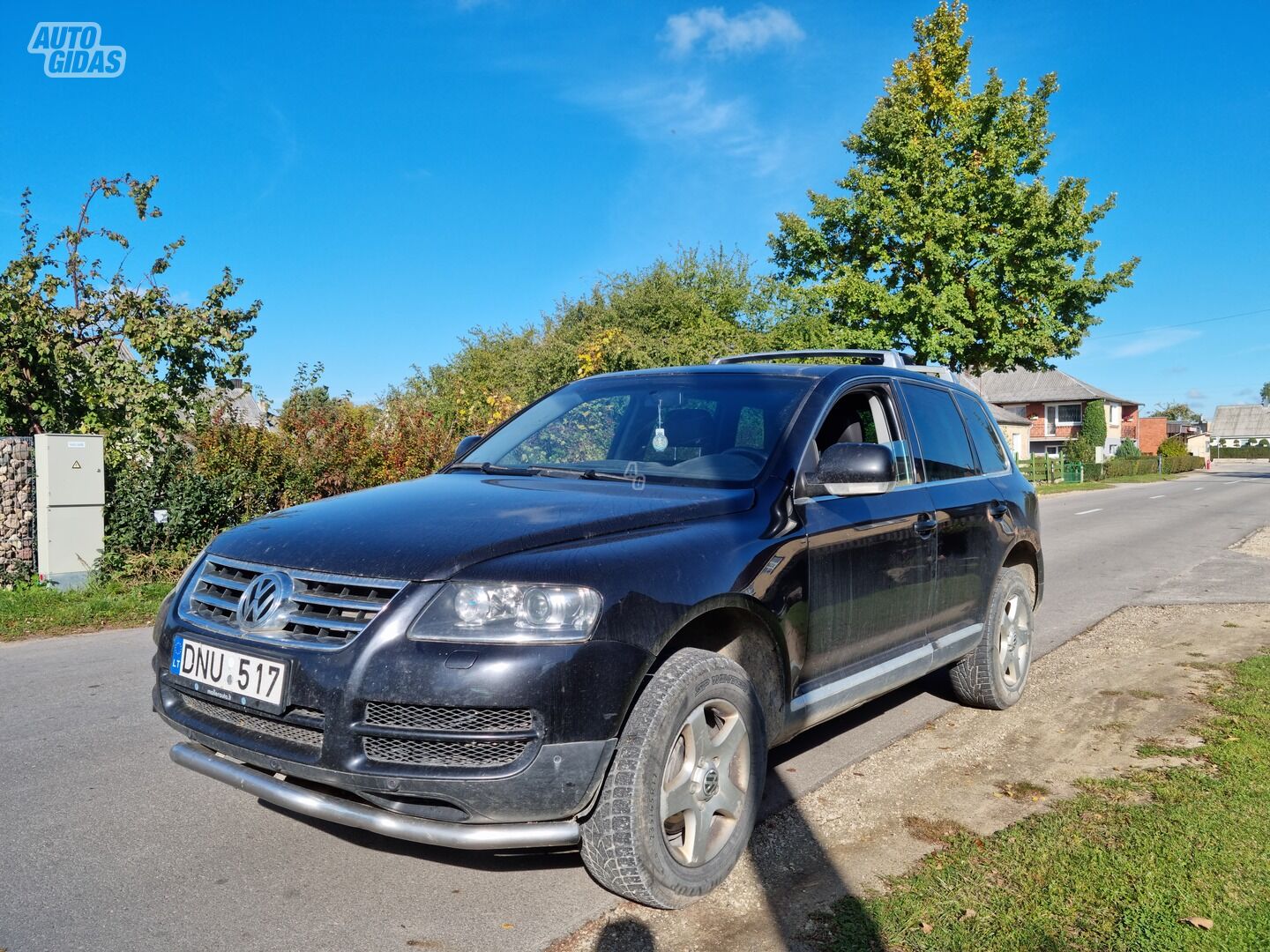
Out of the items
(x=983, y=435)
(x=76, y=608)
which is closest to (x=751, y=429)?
(x=983, y=435)

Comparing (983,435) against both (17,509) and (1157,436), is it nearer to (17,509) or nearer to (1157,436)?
(17,509)

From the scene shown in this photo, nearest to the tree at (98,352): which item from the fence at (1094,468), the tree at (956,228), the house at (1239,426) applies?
the tree at (956,228)

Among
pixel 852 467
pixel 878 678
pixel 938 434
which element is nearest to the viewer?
pixel 852 467

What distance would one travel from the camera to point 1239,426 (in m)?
149

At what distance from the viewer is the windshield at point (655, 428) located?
3.83 meters

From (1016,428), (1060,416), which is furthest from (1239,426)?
(1016,428)

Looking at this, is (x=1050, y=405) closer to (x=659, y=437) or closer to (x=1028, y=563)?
(x=1028, y=563)

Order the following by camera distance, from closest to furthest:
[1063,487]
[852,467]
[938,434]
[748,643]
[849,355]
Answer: [748,643]
[852,467]
[938,434]
[849,355]
[1063,487]

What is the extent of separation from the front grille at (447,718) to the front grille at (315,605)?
242 mm

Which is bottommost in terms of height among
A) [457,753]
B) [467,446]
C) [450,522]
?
[457,753]

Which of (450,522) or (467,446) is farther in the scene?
(467,446)

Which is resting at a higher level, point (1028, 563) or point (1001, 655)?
point (1028, 563)

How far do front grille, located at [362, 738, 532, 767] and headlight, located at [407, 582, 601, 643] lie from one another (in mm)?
291

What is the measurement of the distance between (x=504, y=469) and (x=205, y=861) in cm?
190
